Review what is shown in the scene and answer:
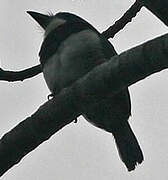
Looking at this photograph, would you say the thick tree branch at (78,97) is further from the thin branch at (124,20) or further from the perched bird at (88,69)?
the perched bird at (88,69)

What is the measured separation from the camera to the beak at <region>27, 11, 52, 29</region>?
13.6ft

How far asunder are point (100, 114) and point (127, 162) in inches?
15.5

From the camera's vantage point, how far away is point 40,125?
1.85 meters

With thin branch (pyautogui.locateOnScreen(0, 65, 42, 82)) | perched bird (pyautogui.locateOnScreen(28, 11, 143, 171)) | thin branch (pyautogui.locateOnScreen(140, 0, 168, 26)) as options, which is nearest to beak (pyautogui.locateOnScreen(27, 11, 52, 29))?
perched bird (pyautogui.locateOnScreen(28, 11, 143, 171))

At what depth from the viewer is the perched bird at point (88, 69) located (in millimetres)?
3352

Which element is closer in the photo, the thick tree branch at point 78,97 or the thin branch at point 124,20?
the thick tree branch at point 78,97

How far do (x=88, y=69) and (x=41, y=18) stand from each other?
105 centimetres

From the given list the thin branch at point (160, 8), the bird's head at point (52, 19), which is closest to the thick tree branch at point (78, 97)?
the thin branch at point (160, 8)

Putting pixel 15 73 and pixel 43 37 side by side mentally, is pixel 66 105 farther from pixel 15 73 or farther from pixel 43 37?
pixel 43 37

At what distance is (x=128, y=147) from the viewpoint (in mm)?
3393

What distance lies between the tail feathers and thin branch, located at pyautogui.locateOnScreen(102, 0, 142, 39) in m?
0.80

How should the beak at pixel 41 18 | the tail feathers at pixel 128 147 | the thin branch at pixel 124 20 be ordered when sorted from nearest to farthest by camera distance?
the thin branch at pixel 124 20 → the tail feathers at pixel 128 147 → the beak at pixel 41 18

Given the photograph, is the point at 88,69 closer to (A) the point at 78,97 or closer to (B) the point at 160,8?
(A) the point at 78,97

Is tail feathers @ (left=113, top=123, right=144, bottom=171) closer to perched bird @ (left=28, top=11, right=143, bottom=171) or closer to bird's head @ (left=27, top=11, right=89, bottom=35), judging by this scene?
perched bird @ (left=28, top=11, right=143, bottom=171)
